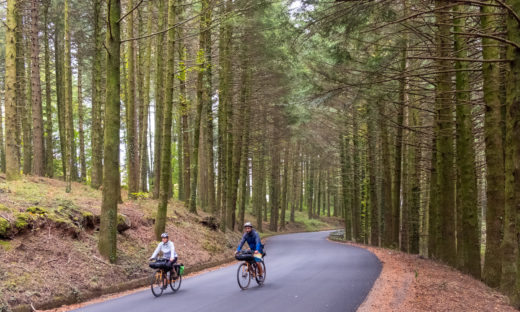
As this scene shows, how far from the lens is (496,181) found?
9.55 m

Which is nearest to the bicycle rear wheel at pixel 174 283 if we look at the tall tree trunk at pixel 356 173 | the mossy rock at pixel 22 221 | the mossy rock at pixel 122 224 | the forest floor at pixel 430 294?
the mossy rock at pixel 22 221

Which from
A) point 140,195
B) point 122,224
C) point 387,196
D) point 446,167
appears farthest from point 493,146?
point 140,195

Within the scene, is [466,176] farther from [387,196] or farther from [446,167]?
[387,196]

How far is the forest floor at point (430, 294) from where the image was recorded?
730 cm

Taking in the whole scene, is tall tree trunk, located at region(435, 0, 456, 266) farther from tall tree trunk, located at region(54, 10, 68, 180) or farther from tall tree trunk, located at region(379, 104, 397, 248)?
→ tall tree trunk, located at region(54, 10, 68, 180)

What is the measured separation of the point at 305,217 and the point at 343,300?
1891 inches

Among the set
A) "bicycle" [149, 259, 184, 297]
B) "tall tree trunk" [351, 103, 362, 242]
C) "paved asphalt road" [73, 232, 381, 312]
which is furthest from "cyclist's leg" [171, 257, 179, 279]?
"tall tree trunk" [351, 103, 362, 242]

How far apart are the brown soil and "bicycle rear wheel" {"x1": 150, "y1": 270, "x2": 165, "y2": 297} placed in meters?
4.91

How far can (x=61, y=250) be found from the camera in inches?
404

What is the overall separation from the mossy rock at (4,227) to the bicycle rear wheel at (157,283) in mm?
3615

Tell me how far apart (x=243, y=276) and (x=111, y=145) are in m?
5.27

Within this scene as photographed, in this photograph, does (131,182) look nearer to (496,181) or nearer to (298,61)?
(298,61)

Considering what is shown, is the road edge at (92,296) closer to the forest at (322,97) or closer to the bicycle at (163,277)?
the bicycle at (163,277)

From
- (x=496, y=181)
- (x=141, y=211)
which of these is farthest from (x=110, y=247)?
(x=496, y=181)
